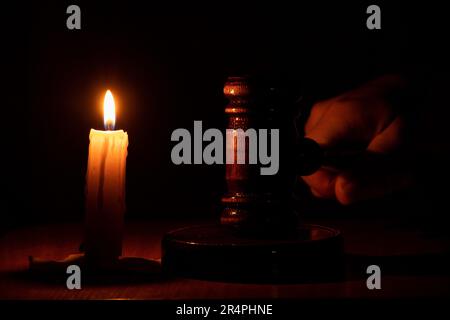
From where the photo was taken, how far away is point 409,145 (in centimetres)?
219

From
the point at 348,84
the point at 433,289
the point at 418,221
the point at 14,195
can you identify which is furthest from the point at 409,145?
the point at 14,195

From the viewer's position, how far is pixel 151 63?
8.73 ft

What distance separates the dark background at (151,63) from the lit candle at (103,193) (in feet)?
4.11

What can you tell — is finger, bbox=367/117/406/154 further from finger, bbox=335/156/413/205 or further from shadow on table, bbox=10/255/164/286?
shadow on table, bbox=10/255/164/286

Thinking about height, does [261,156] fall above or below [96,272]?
above

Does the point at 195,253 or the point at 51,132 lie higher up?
the point at 51,132

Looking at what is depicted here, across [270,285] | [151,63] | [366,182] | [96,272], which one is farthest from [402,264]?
[151,63]

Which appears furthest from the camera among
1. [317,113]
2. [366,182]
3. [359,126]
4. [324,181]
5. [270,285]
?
[317,113]

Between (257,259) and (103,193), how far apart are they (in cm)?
29

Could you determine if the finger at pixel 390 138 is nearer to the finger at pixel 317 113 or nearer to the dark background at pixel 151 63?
the finger at pixel 317 113

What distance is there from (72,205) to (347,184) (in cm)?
115

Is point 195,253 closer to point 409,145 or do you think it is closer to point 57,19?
point 409,145

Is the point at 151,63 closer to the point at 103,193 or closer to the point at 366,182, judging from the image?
the point at 366,182

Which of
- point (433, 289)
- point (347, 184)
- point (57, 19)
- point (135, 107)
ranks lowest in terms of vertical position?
point (433, 289)
